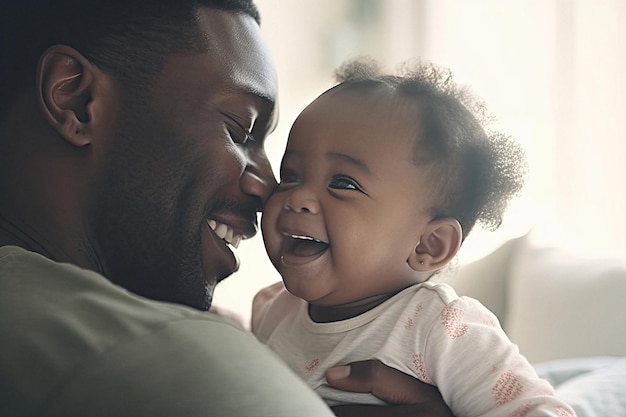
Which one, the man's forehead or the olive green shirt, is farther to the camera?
the man's forehead

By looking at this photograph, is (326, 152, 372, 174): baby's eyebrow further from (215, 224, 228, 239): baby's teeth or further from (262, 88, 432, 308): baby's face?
(215, 224, 228, 239): baby's teeth

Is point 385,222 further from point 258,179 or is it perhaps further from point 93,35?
point 93,35

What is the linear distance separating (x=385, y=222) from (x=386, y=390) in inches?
9.2

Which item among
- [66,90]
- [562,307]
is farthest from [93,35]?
[562,307]

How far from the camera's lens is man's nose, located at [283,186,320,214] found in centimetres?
121

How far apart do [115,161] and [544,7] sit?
59.6 inches

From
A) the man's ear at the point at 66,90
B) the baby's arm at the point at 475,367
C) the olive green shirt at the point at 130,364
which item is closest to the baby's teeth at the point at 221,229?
the man's ear at the point at 66,90

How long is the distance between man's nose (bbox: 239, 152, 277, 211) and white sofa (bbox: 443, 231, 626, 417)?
22.2 inches

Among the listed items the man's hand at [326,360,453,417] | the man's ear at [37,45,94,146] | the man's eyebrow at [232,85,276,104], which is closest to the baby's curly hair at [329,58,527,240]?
the man's eyebrow at [232,85,276,104]

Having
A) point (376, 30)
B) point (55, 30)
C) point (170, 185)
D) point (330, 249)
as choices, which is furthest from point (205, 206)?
point (376, 30)

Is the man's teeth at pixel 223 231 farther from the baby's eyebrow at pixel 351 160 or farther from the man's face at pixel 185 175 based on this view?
the baby's eyebrow at pixel 351 160

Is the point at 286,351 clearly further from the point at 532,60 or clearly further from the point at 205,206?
the point at 532,60

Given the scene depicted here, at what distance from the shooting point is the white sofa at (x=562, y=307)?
1483 millimetres

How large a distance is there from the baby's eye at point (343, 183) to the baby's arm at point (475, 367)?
0.21 metres
